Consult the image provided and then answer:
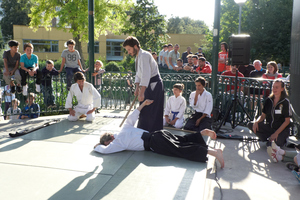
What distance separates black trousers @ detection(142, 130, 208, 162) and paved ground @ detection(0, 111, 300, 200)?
10cm

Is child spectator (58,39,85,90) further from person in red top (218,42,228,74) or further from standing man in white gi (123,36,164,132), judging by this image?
person in red top (218,42,228,74)

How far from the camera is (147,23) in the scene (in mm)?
19016

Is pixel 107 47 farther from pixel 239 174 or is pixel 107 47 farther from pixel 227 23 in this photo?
pixel 239 174

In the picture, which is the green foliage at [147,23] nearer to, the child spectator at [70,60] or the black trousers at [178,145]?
the child spectator at [70,60]

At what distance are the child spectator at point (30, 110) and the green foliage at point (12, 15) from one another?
39906 millimetres

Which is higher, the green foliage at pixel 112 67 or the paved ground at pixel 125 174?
the green foliage at pixel 112 67

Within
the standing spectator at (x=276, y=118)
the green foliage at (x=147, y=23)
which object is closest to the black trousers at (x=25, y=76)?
the standing spectator at (x=276, y=118)

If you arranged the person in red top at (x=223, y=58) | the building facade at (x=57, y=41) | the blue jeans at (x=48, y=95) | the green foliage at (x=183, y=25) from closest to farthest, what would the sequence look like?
the blue jeans at (x=48, y=95) < the person in red top at (x=223, y=58) < the building facade at (x=57, y=41) < the green foliage at (x=183, y=25)

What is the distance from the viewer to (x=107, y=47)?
3584 cm

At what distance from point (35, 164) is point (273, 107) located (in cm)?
420

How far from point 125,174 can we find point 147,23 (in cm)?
1611

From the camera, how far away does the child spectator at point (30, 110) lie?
24.9 feet

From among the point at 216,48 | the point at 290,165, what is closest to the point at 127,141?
the point at 290,165

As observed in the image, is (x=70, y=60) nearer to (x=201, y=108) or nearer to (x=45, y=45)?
(x=201, y=108)
